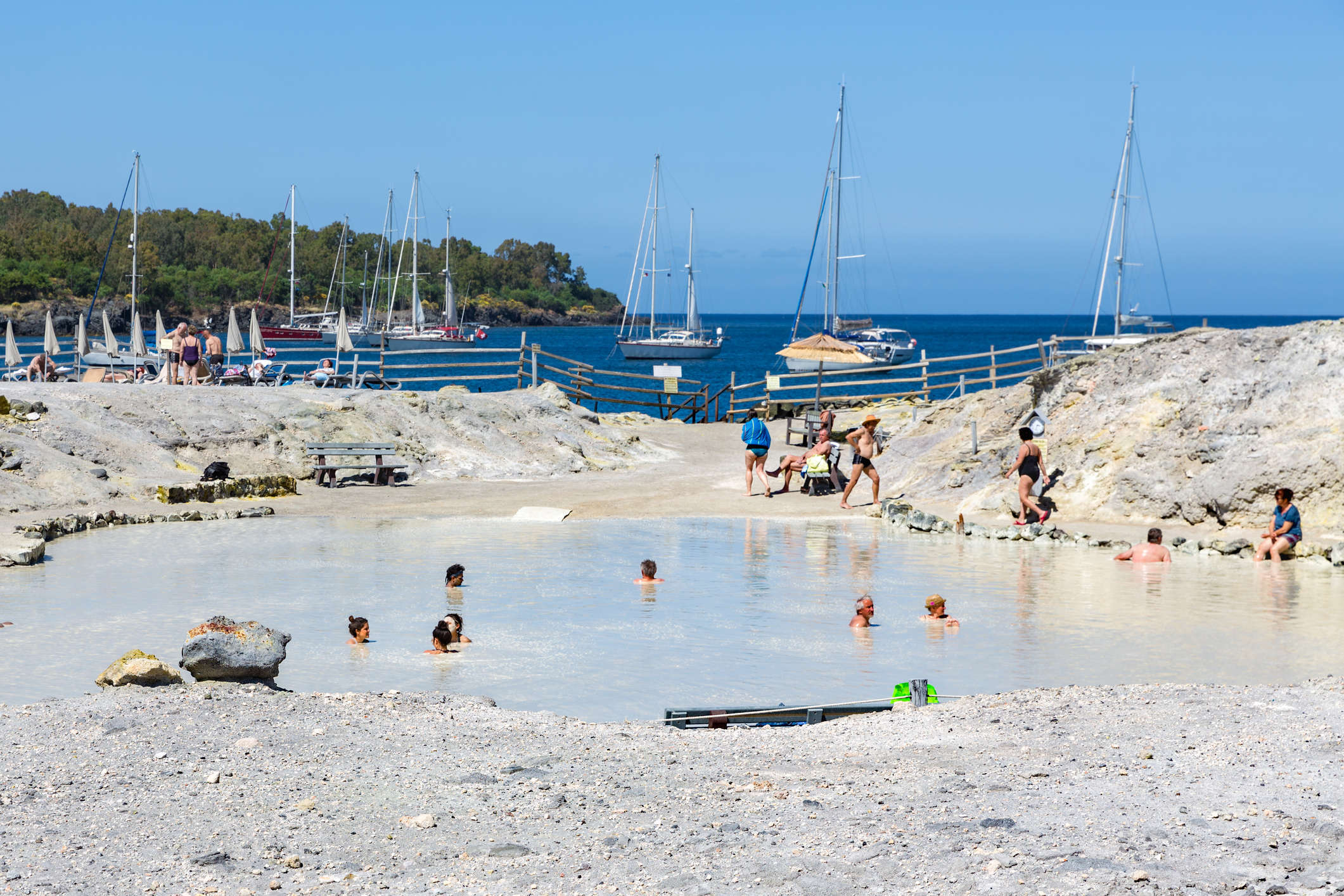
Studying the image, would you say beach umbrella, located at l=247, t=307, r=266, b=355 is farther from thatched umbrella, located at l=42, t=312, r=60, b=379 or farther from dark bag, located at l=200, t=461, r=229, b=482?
dark bag, located at l=200, t=461, r=229, b=482

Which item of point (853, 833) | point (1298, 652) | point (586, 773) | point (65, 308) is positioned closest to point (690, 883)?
point (853, 833)

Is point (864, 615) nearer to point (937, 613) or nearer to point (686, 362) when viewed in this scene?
point (937, 613)

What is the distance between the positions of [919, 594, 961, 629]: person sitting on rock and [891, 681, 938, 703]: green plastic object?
2.55m

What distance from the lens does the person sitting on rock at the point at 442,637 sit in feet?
34.1

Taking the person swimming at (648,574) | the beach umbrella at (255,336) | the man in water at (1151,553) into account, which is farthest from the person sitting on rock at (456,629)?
the beach umbrella at (255,336)

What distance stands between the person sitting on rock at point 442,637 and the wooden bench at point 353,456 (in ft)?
39.5

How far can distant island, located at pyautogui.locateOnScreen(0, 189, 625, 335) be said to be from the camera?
4552 inches

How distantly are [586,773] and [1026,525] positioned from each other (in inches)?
484

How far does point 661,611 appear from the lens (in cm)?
1261

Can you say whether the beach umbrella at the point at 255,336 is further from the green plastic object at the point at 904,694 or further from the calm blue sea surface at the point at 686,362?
the green plastic object at the point at 904,694

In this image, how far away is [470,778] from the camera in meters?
6.66

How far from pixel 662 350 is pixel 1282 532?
232 ft

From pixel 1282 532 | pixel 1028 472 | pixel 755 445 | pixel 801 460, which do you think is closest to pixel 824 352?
pixel 801 460

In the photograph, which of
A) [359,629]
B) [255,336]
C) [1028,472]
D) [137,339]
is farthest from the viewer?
[255,336]
